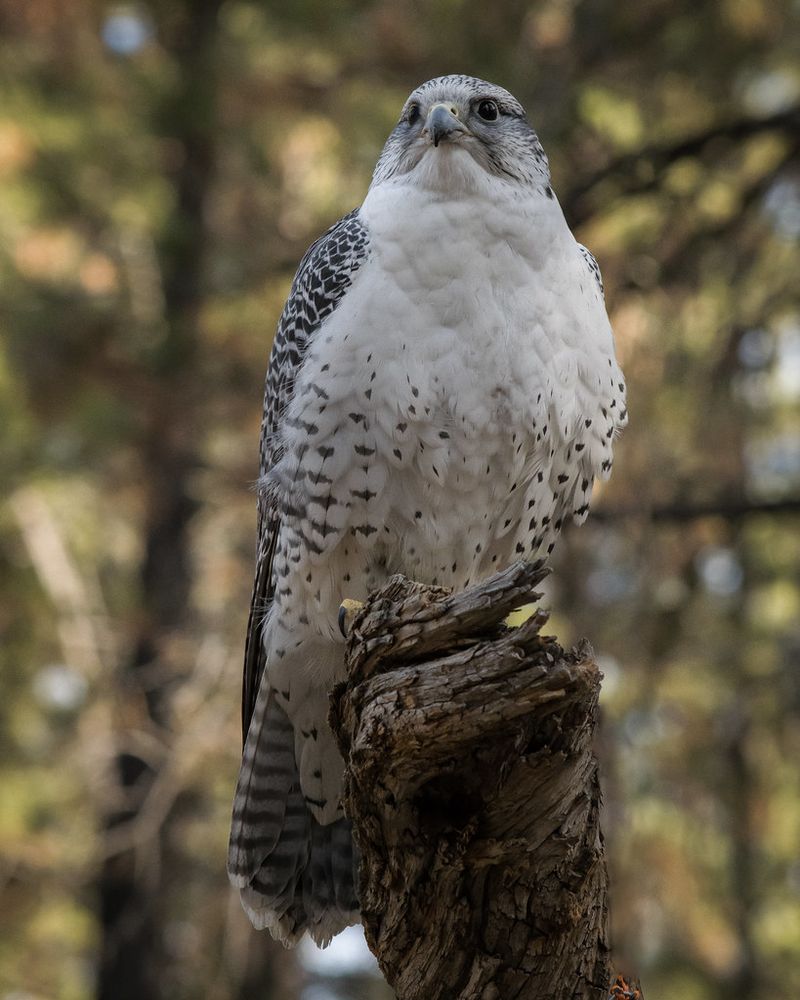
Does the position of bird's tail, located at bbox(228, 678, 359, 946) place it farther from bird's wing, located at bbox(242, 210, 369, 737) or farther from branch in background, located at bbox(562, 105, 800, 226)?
branch in background, located at bbox(562, 105, 800, 226)

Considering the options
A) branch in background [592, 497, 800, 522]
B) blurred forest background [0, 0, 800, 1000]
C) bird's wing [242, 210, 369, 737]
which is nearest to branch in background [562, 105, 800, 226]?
blurred forest background [0, 0, 800, 1000]

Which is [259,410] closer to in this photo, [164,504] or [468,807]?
[164,504]

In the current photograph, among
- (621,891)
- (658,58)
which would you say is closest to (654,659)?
(621,891)

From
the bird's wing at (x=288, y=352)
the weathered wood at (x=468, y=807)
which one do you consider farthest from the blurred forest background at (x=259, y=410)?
the weathered wood at (x=468, y=807)

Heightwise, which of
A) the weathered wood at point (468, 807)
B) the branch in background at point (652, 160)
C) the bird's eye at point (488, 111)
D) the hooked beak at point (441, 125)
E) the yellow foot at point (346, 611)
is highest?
the branch in background at point (652, 160)

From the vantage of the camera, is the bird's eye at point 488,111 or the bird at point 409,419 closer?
the bird at point 409,419

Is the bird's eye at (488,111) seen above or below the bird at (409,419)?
above

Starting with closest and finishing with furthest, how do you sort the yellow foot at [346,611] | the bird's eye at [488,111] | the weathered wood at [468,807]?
the weathered wood at [468,807]
the yellow foot at [346,611]
the bird's eye at [488,111]

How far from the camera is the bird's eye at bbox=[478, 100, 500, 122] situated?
3.83m

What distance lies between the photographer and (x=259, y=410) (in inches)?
339

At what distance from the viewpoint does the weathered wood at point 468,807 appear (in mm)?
2656

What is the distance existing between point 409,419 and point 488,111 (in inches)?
43.0

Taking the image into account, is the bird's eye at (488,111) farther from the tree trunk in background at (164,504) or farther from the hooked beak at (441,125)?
the tree trunk in background at (164,504)

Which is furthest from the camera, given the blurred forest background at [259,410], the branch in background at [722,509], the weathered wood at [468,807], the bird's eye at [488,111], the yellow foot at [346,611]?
the branch in background at [722,509]
